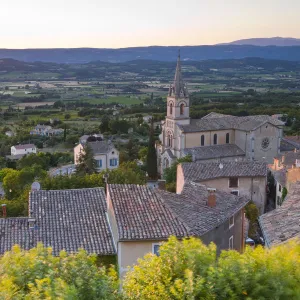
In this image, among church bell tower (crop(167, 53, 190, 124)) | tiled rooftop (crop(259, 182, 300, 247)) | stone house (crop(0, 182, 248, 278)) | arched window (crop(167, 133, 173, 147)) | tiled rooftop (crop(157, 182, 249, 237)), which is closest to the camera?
tiled rooftop (crop(259, 182, 300, 247))

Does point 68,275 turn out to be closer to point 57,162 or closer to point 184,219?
point 184,219

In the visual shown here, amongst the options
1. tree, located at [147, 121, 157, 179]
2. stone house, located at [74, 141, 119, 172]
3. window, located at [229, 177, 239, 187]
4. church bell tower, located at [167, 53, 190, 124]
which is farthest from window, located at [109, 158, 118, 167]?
window, located at [229, 177, 239, 187]

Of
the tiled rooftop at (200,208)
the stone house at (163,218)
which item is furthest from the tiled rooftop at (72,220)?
the tiled rooftop at (200,208)

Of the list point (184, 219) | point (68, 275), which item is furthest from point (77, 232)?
point (68, 275)

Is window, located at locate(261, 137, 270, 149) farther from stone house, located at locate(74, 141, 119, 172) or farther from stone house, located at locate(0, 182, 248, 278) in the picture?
stone house, located at locate(0, 182, 248, 278)

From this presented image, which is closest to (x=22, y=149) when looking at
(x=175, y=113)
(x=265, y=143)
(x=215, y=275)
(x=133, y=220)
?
(x=175, y=113)

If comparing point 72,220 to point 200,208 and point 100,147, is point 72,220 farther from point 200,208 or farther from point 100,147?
point 100,147
